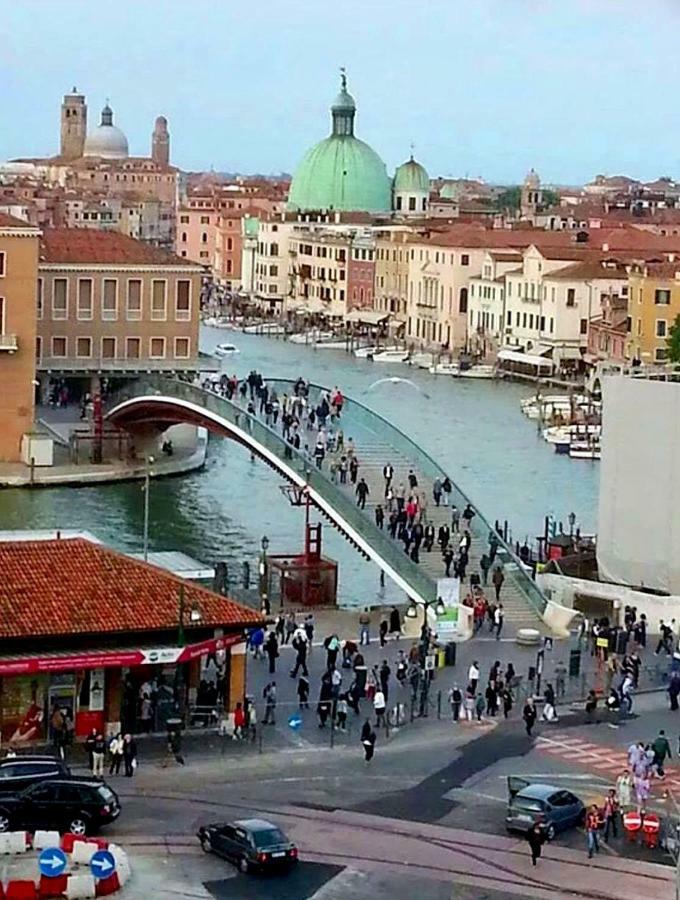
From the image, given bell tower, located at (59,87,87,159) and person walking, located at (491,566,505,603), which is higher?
bell tower, located at (59,87,87,159)

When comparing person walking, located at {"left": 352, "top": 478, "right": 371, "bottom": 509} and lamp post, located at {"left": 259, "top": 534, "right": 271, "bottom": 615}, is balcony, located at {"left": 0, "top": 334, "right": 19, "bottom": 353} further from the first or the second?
person walking, located at {"left": 352, "top": 478, "right": 371, "bottom": 509}

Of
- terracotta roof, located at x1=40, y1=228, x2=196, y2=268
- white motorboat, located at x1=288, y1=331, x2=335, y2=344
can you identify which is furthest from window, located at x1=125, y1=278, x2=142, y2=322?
white motorboat, located at x1=288, y1=331, x2=335, y2=344

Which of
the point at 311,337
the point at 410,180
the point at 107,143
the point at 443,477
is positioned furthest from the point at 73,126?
the point at 443,477

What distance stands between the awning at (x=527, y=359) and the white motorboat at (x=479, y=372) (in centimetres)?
51

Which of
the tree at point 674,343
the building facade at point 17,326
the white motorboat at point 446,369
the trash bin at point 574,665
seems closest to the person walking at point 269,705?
the trash bin at point 574,665

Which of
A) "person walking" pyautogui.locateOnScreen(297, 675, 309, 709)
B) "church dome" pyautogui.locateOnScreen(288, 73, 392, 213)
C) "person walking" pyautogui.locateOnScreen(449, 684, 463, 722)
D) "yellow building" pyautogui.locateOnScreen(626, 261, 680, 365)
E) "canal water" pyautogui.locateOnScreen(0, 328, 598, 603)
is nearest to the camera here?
"person walking" pyautogui.locateOnScreen(449, 684, 463, 722)

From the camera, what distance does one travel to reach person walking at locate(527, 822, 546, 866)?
13.2 meters

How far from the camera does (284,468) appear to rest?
24453 millimetres

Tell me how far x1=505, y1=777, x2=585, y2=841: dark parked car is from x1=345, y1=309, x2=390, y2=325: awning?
59060mm

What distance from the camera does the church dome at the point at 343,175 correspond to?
90375mm

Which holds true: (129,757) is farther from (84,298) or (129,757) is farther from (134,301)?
(84,298)

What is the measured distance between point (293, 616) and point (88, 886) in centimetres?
974

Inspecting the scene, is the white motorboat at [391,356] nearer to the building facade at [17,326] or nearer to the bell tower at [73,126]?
the building facade at [17,326]

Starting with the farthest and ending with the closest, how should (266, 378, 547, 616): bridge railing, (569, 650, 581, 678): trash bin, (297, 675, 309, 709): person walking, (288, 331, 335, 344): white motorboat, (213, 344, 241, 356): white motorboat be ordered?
(288, 331, 335, 344): white motorboat, (213, 344, 241, 356): white motorboat, (266, 378, 547, 616): bridge railing, (569, 650, 581, 678): trash bin, (297, 675, 309, 709): person walking
